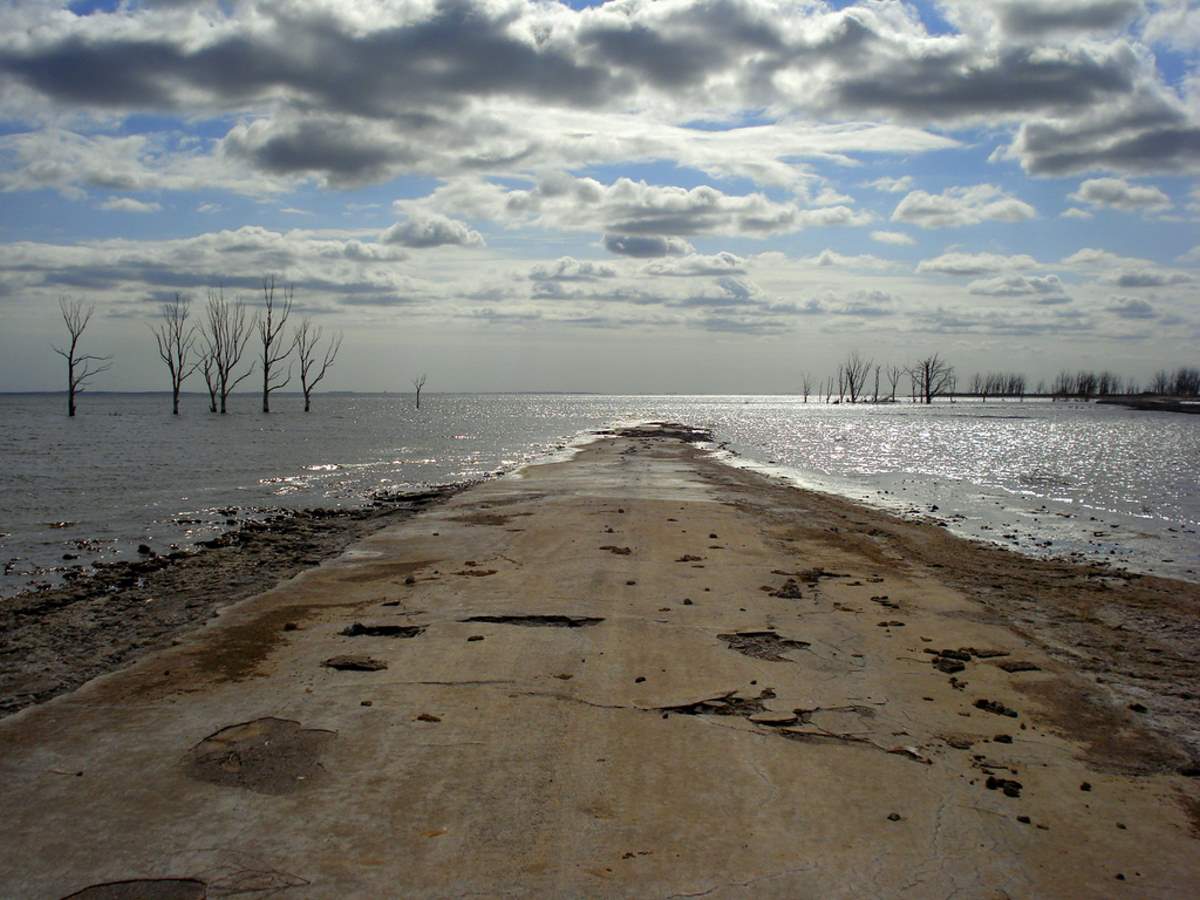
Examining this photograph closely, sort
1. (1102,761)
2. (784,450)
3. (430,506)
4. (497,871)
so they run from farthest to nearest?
(784,450), (430,506), (1102,761), (497,871)

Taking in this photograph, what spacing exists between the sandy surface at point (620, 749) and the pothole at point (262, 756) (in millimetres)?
24

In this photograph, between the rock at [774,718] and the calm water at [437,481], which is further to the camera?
the calm water at [437,481]

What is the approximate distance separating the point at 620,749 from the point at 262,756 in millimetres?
2172

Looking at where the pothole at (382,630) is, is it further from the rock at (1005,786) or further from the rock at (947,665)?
the rock at (1005,786)

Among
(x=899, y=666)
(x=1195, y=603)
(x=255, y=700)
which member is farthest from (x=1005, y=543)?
(x=255, y=700)

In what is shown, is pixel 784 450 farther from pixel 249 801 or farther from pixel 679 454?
pixel 249 801

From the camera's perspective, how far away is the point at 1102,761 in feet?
17.6

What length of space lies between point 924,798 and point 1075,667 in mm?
3799

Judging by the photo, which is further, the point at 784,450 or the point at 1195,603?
the point at 784,450

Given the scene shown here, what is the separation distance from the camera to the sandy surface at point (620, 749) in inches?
154

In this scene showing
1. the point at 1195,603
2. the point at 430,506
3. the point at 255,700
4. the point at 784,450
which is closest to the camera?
the point at 255,700

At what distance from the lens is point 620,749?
512 cm

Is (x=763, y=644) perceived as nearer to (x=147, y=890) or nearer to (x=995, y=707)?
(x=995, y=707)

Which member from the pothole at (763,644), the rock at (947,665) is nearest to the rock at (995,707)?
the rock at (947,665)
